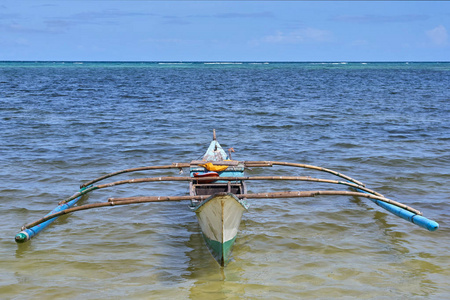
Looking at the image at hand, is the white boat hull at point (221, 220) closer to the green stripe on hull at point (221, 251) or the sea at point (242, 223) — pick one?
the green stripe on hull at point (221, 251)

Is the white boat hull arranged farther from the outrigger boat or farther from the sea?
the sea

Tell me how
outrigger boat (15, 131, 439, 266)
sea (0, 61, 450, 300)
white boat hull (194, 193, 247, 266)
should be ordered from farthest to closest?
sea (0, 61, 450, 300) → outrigger boat (15, 131, 439, 266) → white boat hull (194, 193, 247, 266)

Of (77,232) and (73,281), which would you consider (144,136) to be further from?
(73,281)

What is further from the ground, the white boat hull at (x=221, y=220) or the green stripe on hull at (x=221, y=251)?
the white boat hull at (x=221, y=220)

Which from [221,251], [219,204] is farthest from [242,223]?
[219,204]

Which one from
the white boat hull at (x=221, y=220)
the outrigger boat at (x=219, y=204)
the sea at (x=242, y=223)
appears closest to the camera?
the white boat hull at (x=221, y=220)

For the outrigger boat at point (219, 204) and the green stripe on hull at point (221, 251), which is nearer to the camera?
the outrigger boat at point (219, 204)

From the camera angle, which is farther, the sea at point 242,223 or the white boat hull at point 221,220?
the sea at point 242,223

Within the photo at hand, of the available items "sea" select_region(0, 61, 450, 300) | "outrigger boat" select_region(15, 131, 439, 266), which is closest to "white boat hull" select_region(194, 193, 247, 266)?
"outrigger boat" select_region(15, 131, 439, 266)

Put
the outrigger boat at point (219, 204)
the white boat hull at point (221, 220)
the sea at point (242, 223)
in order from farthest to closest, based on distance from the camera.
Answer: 1. the sea at point (242, 223)
2. the outrigger boat at point (219, 204)
3. the white boat hull at point (221, 220)

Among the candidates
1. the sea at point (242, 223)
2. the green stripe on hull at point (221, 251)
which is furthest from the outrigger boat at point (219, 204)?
the sea at point (242, 223)

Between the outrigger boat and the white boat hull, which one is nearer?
the white boat hull

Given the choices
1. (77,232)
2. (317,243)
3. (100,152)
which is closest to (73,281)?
(77,232)

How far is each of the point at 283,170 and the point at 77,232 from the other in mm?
6384
